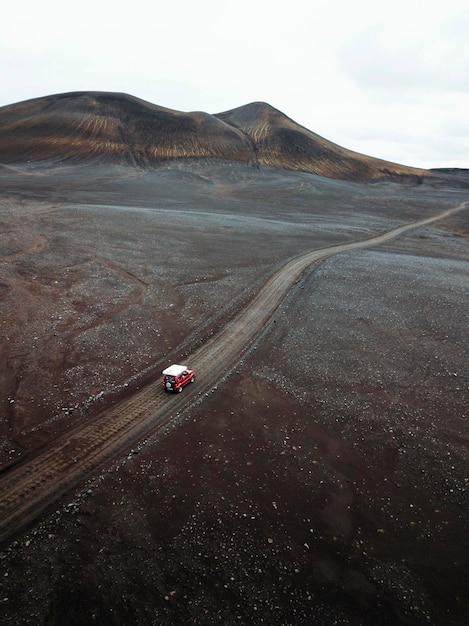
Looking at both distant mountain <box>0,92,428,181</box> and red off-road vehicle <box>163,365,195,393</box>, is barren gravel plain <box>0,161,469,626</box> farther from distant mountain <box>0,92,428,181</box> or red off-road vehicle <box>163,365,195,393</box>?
distant mountain <box>0,92,428,181</box>

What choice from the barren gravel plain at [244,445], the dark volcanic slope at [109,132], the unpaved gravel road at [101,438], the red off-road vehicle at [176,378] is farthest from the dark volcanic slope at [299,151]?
the red off-road vehicle at [176,378]

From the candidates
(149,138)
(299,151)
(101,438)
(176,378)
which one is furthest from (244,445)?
(299,151)

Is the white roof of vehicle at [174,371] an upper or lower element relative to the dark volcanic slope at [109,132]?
lower

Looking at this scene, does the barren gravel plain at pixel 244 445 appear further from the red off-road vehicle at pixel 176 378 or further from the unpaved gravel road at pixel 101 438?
the red off-road vehicle at pixel 176 378

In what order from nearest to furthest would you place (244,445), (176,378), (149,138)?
(244,445) → (176,378) → (149,138)

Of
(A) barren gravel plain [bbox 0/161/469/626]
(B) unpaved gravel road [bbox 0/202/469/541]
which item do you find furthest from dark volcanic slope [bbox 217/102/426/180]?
(B) unpaved gravel road [bbox 0/202/469/541]

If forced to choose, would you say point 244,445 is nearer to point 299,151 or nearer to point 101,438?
point 101,438
